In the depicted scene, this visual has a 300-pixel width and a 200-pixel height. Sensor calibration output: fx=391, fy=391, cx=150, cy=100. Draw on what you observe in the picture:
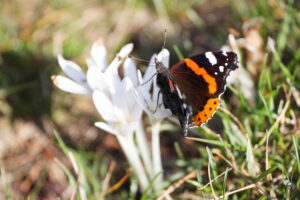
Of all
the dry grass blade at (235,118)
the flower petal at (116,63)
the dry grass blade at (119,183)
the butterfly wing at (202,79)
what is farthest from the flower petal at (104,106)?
the dry grass blade at (235,118)

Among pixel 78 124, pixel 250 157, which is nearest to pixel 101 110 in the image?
pixel 250 157

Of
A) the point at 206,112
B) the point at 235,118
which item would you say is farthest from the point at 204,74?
the point at 235,118

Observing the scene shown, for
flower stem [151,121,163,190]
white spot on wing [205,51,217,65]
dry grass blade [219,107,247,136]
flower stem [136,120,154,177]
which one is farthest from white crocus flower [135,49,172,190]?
dry grass blade [219,107,247,136]

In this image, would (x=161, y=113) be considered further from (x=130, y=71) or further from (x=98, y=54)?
(x=98, y=54)

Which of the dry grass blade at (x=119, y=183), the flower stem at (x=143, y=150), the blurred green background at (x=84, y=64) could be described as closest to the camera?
the flower stem at (x=143, y=150)

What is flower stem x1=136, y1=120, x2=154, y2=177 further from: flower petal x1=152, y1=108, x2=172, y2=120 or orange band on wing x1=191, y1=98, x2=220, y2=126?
orange band on wing x1=191, y1=98, x2=220, y2=126

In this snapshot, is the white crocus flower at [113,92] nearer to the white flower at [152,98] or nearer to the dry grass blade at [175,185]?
the white flower at [152,98]

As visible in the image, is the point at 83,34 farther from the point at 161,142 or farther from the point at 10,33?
the point at 161,142
